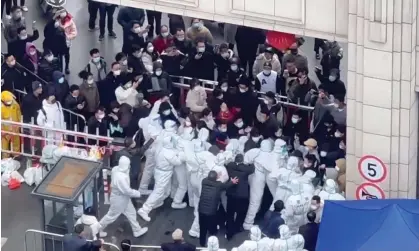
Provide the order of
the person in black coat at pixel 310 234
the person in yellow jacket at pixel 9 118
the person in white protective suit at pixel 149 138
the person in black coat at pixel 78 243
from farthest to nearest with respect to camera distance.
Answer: the person in yellow jacket at pixel 9 118 → the person in white protective suit at pixel 149 138 → the person in black coat at pixel 310 234 → the person in black coat at pixel 78 243

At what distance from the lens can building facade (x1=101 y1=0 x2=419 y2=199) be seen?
99.5ft

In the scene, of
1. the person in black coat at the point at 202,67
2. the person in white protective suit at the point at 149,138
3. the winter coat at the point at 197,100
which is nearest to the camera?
the person in white protective suit at the point at 149,138

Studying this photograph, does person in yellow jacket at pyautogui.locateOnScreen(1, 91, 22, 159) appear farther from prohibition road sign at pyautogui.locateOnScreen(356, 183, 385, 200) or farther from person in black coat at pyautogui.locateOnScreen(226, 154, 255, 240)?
prohibition road sign at pyautogui.locateOnScreen(356, 183, 385, 200)

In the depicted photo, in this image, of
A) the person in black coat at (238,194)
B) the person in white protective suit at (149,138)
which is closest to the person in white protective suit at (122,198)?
the person in white protective suit at (149,138)

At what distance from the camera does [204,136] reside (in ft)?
107

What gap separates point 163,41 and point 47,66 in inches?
98.5

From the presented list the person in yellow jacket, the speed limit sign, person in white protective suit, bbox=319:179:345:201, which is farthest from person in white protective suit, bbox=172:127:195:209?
the person in yellow jacket

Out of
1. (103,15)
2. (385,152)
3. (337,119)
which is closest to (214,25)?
(103,15)

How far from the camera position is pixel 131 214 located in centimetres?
3209

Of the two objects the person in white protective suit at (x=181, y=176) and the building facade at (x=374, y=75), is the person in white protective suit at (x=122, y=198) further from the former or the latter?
the building facade at (x=374, y=75)

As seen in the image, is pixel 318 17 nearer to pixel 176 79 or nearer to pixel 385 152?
pixel 385 152

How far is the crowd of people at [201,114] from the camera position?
3155 cm

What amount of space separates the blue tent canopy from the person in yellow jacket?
23.7 feet

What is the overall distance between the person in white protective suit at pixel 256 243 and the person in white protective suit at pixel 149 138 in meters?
3.57
